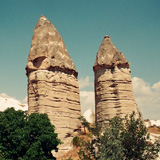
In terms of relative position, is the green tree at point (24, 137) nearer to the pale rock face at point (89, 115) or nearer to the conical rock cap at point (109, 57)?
the conical rock cap at point (109, 57)

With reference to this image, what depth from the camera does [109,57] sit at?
2845 cm

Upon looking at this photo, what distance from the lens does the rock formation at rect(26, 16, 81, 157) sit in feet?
81.0

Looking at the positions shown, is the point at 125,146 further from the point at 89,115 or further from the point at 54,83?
the point at 89,115

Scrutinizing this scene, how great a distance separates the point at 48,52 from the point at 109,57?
22.0ft

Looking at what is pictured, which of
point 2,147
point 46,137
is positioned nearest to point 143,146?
point 46,137

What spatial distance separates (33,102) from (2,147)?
8.29 meters

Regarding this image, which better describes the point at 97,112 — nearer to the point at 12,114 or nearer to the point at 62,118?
the point at 62,118

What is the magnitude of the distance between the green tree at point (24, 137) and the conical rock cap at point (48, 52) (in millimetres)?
7935

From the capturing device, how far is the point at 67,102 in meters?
26.0

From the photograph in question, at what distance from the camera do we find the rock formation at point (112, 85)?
87.4ft

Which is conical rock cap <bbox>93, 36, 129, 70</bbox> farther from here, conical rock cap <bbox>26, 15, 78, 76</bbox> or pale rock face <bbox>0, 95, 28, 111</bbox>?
pale rock face <bbox>0, 95, 28, 111</bbox>

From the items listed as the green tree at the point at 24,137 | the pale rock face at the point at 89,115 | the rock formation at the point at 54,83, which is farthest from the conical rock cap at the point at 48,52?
the pale rock face at the point at 89,115

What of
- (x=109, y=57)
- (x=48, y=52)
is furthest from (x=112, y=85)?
(x=48, y=52)

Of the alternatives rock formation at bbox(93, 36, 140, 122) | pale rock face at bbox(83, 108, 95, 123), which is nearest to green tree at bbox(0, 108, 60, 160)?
rock formation at bbox(93, 36, 140, 122)
